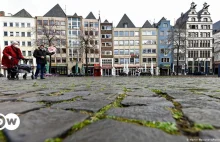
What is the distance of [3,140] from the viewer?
1.07 m

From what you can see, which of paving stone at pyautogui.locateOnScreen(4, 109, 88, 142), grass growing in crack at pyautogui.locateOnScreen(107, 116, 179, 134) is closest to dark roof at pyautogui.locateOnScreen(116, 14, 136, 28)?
paving stone at pyautogui.locateOnScreen(4, 109, 88, 142)

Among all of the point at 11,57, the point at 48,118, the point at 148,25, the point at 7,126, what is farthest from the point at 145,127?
the point at 148,25

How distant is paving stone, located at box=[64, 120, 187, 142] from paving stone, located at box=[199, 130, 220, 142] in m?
0.12

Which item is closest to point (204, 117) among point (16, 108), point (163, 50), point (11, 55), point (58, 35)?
point (16, 108)

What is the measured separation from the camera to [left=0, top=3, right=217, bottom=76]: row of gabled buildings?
48.2 meters

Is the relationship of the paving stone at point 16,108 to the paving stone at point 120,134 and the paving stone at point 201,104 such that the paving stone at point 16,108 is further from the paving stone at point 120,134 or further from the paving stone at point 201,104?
the paving stone at point 201,104

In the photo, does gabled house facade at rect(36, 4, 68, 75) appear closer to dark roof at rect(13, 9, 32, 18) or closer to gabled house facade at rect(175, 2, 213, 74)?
dark roof at rect(13, 9, 32, 18)

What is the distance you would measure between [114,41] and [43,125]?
167 ft

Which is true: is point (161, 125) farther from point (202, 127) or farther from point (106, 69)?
point (106, 69)

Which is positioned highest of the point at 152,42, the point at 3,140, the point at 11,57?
the point at 152,42

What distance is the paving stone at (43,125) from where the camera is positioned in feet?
3.56

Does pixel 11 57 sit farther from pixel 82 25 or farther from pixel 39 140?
pixel 82 25

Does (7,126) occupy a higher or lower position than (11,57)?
lower

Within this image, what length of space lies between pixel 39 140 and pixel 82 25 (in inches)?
2005
